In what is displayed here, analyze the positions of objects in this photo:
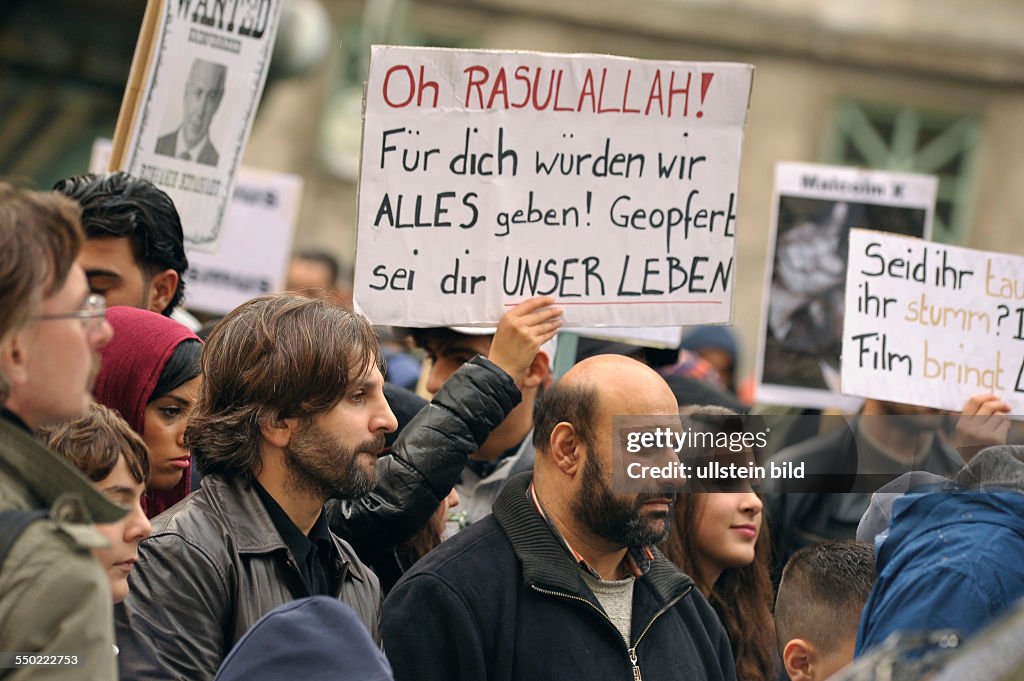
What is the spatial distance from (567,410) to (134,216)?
4.47 feet

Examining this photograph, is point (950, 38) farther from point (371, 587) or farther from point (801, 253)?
point (371, 587)

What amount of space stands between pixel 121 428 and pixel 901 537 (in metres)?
1.73

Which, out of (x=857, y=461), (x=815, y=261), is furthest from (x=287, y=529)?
Answer: (x=815, y=261)

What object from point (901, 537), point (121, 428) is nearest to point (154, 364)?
point (121, 428)

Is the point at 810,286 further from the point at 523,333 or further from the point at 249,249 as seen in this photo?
the point at 523,333

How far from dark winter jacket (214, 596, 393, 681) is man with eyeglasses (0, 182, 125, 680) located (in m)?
0.27

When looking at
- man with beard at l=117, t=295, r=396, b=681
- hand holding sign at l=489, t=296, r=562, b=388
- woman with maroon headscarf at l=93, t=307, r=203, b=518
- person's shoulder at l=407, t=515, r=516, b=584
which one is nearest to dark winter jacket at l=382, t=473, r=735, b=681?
person's shoulder at l=407, t=515, r=516, b=584

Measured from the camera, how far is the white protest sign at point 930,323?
4.86 metres

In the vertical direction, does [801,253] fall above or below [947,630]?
above

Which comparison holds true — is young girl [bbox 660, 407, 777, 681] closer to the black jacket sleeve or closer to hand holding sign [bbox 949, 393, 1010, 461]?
hand holding sign [bbox 949, 393, 1010, 461]

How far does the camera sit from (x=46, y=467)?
8.21ft

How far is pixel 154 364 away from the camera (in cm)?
412

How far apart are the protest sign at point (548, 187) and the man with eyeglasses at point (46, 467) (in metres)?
1.85

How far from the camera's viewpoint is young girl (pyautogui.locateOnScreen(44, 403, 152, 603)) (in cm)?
331
